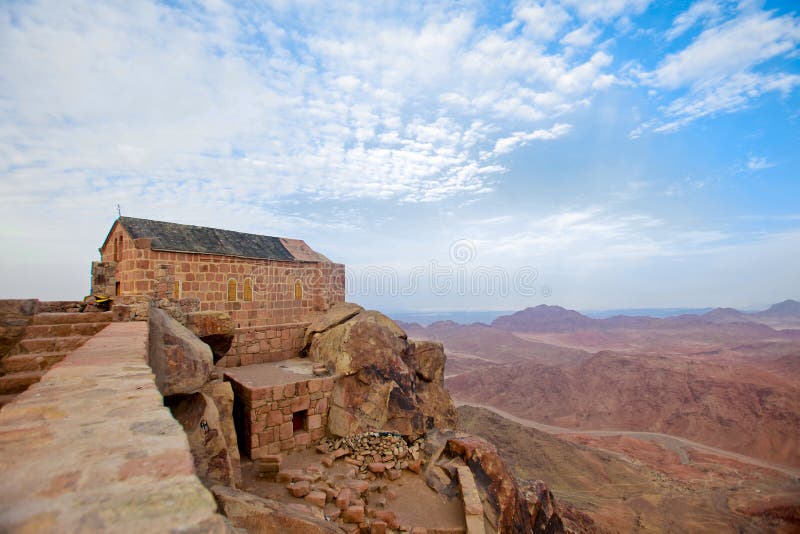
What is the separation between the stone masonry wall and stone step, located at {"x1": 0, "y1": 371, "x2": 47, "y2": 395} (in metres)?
4.17

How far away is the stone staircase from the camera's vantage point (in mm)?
3801

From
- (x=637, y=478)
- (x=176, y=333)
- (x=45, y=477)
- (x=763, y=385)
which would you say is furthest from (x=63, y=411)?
(x=763, y=385)

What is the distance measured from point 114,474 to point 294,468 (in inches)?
277

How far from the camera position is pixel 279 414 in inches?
316

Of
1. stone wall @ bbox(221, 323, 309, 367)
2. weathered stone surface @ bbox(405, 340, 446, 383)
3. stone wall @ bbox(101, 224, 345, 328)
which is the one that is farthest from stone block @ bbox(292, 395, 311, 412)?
stone wall @ bbox(101, 224, 345, 328)

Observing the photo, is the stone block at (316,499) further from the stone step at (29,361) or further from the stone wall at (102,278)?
the stone wall at (102,278)

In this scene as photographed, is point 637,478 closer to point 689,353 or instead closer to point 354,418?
point 354,418

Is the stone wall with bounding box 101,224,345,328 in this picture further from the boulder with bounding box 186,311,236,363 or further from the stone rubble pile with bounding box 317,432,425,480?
the stone rubble pile with bounding box 317,432,425,480

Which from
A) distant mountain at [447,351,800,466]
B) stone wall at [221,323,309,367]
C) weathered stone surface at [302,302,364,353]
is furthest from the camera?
distant mountain at [447,351,800,466]

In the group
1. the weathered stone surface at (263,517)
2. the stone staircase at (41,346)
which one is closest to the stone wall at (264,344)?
the stone staircase at (41,346)

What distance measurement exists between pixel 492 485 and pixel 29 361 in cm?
789

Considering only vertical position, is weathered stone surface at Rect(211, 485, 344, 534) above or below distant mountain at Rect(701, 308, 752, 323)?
above

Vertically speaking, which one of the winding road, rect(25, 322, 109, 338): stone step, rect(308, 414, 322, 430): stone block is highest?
rect(25, 322, 109, 338): stone step

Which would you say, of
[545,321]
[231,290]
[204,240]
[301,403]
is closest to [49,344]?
[301,403]
